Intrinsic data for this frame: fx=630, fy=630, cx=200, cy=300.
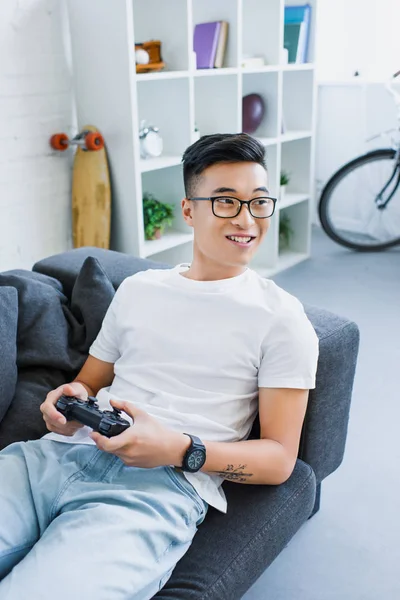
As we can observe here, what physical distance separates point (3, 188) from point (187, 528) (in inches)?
70.4

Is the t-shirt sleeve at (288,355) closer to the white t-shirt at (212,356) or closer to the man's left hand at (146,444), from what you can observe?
the white t-shirt at (212,356)

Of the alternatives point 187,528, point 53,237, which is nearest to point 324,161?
point 53,237

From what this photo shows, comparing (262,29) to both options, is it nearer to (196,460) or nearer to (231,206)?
(231,206)

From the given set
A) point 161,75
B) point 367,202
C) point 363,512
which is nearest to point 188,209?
point 363,512

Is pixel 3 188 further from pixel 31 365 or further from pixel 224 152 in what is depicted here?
pixel 224 152

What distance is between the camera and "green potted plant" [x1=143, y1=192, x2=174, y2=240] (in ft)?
9.43

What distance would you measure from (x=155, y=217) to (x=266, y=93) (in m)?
1.02

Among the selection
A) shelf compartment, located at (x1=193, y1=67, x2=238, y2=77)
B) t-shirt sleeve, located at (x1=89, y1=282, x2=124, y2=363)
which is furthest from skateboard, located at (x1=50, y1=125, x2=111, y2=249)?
t-shirt sleeve, located at (x1=89, y1=282, x2=124, y2=363)

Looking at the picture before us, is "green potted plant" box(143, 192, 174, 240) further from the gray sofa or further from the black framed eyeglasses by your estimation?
the black framed eyeglasses

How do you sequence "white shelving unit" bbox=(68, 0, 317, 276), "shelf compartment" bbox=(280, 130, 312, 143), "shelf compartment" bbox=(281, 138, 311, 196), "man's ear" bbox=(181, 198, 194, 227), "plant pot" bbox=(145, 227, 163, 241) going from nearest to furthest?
1. "man's ear" bbox=(181, 198, 194, 227)
2. "white shelving unit" bbox=(68, 0, 317, 276)
3. "plant pot" bbox=(145, 227, 163, 241)
4. "shelf compartment" bbox=(280, 130, 312, 143)
5. "shelf compartment" bbox=(281, 138, 311, 196)

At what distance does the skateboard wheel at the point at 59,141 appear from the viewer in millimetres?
2579

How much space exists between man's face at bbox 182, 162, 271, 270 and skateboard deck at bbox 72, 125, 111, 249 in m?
1.45

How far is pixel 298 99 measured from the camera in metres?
3.64

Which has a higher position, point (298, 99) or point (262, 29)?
point (262, 29)
